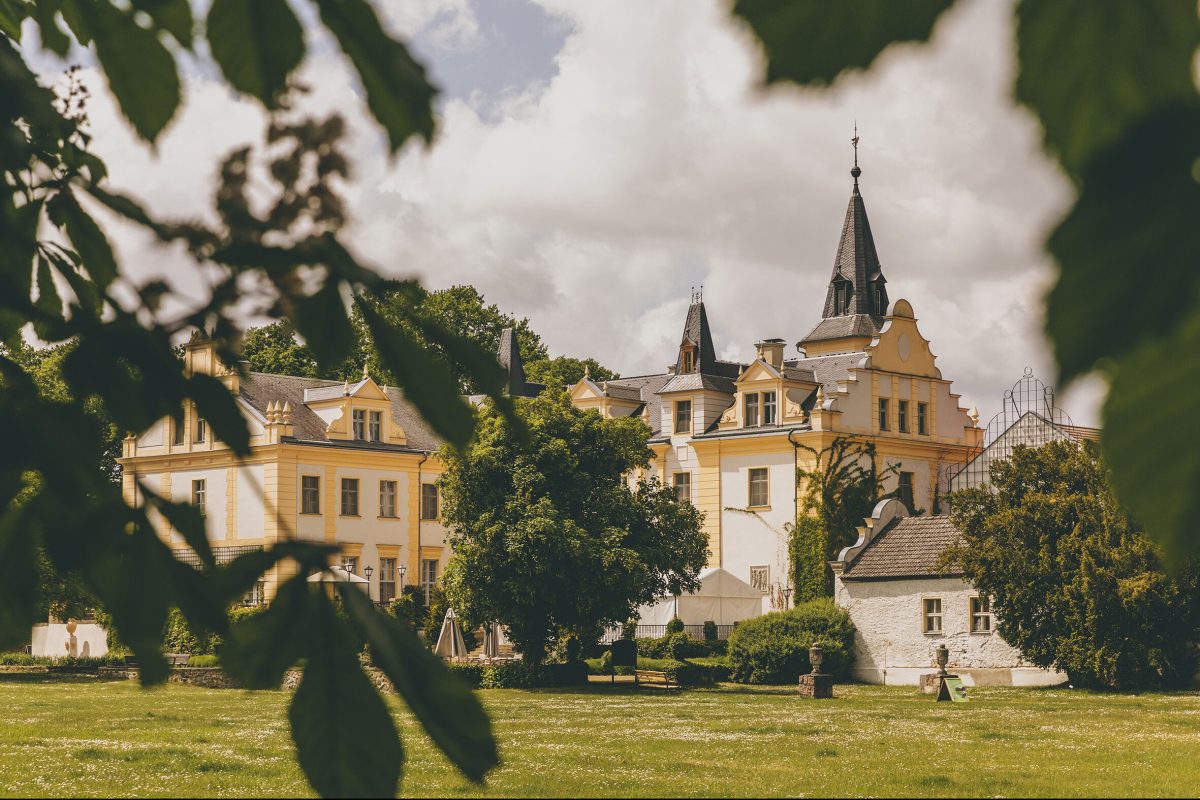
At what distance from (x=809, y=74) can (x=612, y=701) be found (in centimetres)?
2407

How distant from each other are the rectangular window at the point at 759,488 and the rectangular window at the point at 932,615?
9820 millimetres

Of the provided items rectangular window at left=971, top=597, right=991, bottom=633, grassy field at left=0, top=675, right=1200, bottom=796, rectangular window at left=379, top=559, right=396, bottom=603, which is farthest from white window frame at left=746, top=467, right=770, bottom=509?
grassy field at left=0, top=675, right=1200, bottom=796

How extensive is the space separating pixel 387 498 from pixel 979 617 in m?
19.4

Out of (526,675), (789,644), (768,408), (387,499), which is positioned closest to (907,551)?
(789,644)

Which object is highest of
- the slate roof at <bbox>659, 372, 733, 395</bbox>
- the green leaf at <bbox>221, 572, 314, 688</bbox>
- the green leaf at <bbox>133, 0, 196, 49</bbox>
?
the slate roof at <bbox>659, 372, 733, 395</bbox>

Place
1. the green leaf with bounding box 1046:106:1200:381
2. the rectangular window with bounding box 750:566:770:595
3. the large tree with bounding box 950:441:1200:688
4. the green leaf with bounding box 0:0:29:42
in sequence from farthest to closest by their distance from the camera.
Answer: the rectangular window with bounding box 750:566:770:595 < the large tree with bounding box 950:441:1200:688 < the green leaf with bounding box 0:0:29:42 < the green leaf with bounding box 1046:106:1200:381

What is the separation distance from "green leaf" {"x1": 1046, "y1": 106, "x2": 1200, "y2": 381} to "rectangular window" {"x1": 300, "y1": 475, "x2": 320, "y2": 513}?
131ft

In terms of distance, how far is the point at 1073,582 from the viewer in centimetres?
2455

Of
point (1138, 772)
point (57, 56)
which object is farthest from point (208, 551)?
point (1138, 772)

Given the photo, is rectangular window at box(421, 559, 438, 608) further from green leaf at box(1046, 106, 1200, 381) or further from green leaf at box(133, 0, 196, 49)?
green leaf at box(1046, 106, 1200, 381)

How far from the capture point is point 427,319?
1177 millimetres

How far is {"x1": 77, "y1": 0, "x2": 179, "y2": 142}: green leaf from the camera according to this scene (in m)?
1.27

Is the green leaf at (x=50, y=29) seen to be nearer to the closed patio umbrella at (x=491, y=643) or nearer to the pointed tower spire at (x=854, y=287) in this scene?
the closed patio umbrella at (x=491, y=643)

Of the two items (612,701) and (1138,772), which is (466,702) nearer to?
(1138,772)
